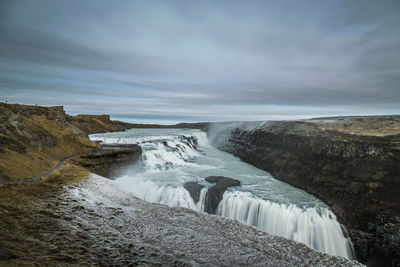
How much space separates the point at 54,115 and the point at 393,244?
76.6 ft

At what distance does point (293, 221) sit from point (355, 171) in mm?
5220

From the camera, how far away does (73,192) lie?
6.54 meters

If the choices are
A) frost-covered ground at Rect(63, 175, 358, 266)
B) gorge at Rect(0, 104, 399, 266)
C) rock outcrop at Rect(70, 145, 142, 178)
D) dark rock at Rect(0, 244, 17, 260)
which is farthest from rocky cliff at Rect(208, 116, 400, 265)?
rock outcrop at Rect(70, 145, 142, 178)

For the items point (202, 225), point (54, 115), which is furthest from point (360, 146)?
point (54, 115)

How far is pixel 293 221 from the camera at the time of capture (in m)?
9.07

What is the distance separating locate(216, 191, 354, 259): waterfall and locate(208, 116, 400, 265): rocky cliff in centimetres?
72

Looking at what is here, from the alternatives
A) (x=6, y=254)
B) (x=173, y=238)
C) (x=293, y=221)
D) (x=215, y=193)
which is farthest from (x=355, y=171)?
(x=6, y=254)

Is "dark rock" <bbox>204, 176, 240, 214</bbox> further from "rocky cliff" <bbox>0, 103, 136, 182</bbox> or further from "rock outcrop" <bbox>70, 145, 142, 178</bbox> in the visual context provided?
"rocky cliff" <bbox>0, 103, 136, 182</bbox>

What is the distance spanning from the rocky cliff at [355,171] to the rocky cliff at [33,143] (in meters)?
14.2

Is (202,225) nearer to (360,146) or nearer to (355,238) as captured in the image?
(355,238)

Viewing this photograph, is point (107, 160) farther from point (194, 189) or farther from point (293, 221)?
point (293, 221)

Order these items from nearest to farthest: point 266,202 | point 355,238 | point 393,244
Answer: point 393,244, point 355,238, point 266,202

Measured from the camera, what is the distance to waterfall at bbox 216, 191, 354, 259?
27.7ft

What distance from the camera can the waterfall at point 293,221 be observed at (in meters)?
8.43
